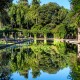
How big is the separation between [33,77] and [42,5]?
331 ft

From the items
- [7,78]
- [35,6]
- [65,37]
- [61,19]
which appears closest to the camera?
[7,78]

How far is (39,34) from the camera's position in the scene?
103m

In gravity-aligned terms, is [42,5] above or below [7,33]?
above

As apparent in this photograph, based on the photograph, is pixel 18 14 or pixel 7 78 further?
pixel 18 14

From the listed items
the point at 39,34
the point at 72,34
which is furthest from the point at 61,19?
the point at 72,34

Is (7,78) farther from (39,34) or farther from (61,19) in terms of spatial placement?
(61,19)

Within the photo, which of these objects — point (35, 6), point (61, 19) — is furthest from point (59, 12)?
point (35, 6)

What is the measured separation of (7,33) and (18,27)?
1556 centimetres

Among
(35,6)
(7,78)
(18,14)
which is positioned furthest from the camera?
(35,6)

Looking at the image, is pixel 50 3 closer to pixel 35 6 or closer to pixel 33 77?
pixel 35 6

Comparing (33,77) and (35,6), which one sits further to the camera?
(35,6)

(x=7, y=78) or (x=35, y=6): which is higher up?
(x=35, y=6)

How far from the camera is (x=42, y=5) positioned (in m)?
114

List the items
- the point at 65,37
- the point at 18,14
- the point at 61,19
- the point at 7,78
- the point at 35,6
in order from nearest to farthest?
the point at 7,78, the point at 65,37, the point at 18,14, the point at 61,19, the point at 35,6
